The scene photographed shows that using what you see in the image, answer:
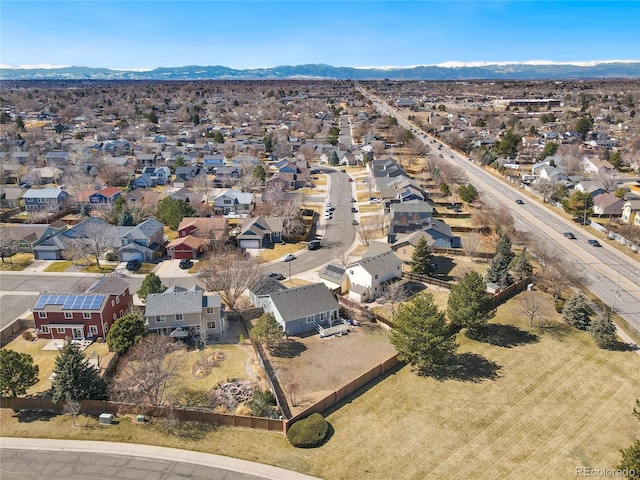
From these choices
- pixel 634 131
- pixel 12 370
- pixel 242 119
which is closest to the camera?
pixel 12 370

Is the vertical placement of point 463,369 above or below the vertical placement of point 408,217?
below

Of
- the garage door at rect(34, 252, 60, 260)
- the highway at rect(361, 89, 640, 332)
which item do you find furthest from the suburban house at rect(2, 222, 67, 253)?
Result: the highway at rect(361, 89, 640, 332)

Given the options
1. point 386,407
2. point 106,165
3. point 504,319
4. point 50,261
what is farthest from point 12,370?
point 106,165

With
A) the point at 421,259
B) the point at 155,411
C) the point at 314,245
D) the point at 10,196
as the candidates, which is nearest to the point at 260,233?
the point at 314,245

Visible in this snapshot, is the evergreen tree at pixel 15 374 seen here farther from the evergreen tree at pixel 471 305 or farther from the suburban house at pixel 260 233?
the evergreen tree at pixel 471 305

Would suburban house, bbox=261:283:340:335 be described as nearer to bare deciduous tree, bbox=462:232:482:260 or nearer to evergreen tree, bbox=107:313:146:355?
evergreen tree, bbox=107:313:146:355

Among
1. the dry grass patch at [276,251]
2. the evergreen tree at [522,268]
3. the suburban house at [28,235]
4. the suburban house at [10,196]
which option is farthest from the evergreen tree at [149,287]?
the suburban house at [10,196]

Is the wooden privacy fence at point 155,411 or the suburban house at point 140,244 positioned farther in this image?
the suburban house at point 140,244

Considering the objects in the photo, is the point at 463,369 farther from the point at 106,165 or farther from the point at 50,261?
the point at 106,165
